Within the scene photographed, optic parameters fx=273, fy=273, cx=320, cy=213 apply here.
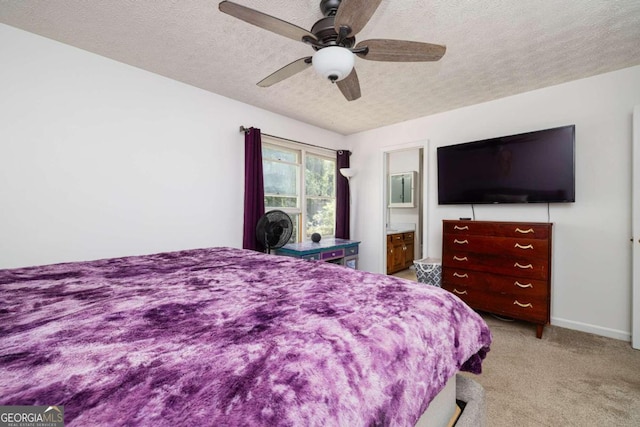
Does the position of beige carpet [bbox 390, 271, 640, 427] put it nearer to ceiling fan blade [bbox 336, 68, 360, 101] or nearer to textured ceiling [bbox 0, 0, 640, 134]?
ceiling fan blade [bbox 336, 68, 360, 101]

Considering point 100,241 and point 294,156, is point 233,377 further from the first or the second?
point 294,156

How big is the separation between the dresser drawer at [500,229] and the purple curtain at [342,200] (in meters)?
1.63

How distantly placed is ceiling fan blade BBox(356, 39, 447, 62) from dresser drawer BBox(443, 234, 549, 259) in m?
1.91

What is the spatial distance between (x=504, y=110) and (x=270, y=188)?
114 inches

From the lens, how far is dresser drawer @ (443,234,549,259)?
98.0 inches

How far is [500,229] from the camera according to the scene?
2674mm

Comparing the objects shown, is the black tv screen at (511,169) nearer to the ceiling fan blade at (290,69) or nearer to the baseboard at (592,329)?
the baseboard at (592,329)

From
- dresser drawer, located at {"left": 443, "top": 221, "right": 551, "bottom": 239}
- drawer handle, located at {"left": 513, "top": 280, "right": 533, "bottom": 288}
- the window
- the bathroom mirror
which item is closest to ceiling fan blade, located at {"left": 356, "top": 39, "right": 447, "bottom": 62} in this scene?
dresser drawer, located at {"left": 443, "top": 221, "right": 551, "bottom": 239}

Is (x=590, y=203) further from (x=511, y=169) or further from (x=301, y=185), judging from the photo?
(x=301, y=185)

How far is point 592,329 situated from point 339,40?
338 centimetres

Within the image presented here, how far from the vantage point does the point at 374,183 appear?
428 cm

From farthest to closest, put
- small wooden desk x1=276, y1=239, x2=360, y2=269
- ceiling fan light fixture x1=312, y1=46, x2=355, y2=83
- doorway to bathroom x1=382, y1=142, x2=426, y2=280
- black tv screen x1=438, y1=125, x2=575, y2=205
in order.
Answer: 1. doorway to bathroom x1=382, y1=142, x2=426, y2=280
2. small wooden desk x1=276, y1=239, x2=360, y2=269
3. black tv screen x1=438, y1=125, x2=575, y2=205
4. ceiling fan light fixture x1=312, y1=46, x2=355, y2=83

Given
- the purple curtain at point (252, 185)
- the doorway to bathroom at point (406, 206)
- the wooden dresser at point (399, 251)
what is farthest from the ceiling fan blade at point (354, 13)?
the doorway to bathroom at point (406, 206)

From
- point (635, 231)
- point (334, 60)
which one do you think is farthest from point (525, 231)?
point (334, 60)
